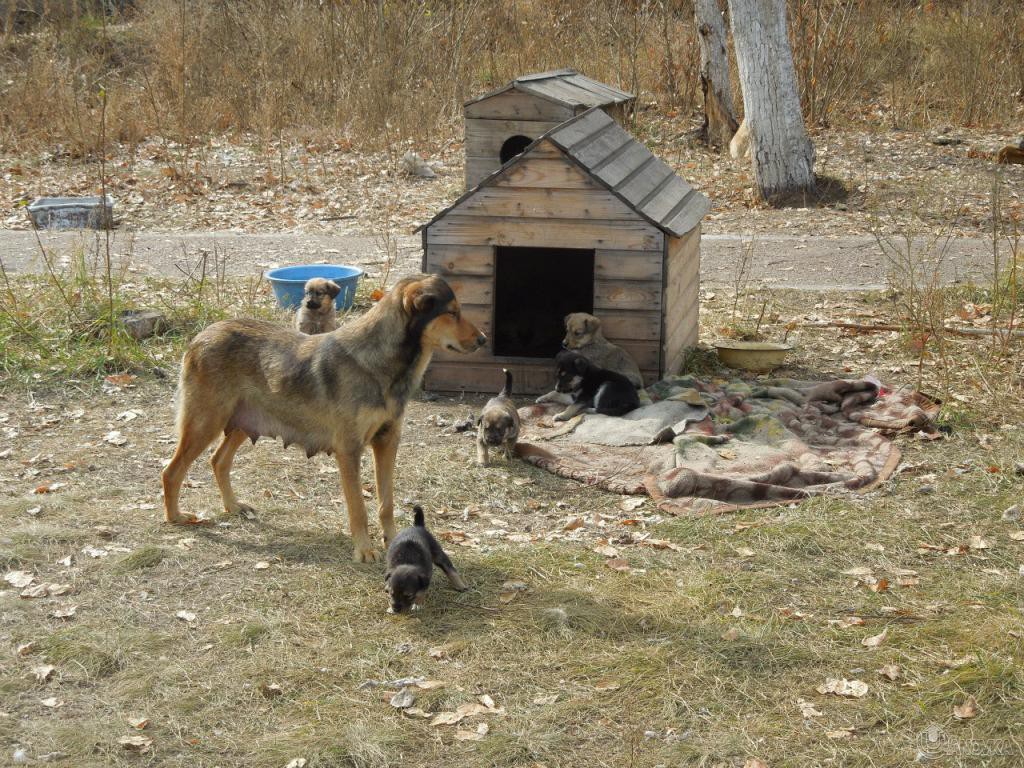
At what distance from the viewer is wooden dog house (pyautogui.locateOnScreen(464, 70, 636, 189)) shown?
10.7 metres

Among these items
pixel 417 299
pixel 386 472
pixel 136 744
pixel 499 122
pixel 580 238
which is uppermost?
pixel 499 122

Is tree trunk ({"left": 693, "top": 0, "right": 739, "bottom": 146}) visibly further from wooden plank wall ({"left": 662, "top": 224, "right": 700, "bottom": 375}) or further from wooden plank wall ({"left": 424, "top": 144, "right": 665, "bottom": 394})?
wooden plank wall ({"left": 424, "top": 144, "right": 665, "bottom": 394})

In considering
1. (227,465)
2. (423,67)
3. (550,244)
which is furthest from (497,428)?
(423,67)

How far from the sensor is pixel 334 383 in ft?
18.9

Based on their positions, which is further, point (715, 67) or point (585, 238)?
point (715, 67)

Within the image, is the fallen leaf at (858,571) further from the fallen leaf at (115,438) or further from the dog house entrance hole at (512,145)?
the dog house entrance hole at (512,145)

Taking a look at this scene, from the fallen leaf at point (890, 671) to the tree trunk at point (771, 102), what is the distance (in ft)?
36.3

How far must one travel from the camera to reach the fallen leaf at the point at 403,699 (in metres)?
4.49

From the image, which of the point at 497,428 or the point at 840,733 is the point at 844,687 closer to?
the point at 840,733

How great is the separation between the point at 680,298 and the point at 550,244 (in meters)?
1.24

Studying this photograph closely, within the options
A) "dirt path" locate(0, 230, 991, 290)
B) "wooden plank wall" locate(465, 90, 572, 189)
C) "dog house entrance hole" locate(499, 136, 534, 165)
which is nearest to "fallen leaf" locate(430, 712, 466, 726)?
"wooden plank wall" locate(465, 90, 572, 189)

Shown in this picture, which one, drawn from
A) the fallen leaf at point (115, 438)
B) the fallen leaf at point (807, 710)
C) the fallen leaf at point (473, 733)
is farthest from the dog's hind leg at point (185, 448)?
the fallen leaf at point (807, 710)

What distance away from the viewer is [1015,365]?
8.55 m

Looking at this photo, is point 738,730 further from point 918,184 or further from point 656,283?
point 918,184
